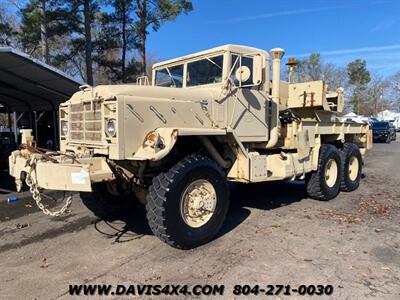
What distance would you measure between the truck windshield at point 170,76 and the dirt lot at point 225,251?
232 cm

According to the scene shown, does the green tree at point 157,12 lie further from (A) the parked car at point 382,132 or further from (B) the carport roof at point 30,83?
(A) the parked car at point 382,132

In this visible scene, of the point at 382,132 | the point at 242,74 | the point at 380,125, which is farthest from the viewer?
the point at 380,125

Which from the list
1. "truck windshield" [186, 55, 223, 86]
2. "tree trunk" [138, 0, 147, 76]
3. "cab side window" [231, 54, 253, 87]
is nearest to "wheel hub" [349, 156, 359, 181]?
"cab side window" [231, 54, 253, 87]

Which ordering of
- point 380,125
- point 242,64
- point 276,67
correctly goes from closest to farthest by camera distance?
1. point 242,64
2. point 276,67
3. point 380,125

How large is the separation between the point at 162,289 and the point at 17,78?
856 centimetres

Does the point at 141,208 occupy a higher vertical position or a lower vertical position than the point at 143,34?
lower

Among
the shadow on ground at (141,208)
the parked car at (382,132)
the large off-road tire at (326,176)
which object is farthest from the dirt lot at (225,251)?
the parked car at (382,132)

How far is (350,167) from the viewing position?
923cm

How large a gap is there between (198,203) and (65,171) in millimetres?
1735

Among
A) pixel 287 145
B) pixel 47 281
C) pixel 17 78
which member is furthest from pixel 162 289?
pixel 17 78

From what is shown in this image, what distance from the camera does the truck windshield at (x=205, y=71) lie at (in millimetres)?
6066

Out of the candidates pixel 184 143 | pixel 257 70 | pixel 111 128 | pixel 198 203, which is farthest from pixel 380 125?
pixel 111 128

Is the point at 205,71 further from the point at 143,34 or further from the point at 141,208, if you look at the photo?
the point at 143,34

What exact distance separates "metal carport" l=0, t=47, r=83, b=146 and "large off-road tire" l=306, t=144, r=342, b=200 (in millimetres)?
6492
